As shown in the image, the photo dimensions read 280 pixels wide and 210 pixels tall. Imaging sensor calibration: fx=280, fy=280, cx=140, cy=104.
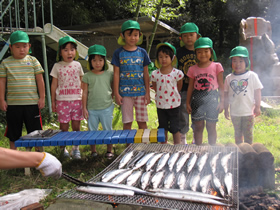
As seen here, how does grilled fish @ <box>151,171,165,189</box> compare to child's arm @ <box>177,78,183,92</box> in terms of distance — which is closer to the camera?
grilled fish @ <box>151,171,165,189</box>

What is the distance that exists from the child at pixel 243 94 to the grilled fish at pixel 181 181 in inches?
78.8

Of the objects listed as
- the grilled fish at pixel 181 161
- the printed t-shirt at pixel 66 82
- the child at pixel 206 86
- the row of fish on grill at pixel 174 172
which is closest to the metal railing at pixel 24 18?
the printed t-shirt at pixel 66 82

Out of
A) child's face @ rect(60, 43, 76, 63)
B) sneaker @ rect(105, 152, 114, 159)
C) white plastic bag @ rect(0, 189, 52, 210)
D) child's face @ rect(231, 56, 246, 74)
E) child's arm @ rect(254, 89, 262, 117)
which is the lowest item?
white plastic bag @ rect(0, 189, 52, 210)

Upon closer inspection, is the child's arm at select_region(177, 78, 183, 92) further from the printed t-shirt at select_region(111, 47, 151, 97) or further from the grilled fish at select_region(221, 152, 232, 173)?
the grilled fish at select_region(221, 152, 232, 173)

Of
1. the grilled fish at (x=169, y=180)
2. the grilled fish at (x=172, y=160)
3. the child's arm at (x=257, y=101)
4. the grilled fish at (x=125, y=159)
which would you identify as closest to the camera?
the grilled fish at (x=169, y=180)

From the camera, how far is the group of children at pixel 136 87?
4.84 m

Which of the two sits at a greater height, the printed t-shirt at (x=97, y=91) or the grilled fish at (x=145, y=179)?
the printed t-shirt at (x=97, y=91)

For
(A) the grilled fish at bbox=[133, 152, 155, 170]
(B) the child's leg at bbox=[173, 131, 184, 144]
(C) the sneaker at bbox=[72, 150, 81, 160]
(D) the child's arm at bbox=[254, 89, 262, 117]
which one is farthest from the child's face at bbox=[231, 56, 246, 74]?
(C) the sneaker at bbox=[72, 150, 81, 160]

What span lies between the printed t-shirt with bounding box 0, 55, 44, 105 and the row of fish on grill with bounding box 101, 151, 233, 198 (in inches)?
90.7

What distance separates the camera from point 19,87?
5.00 meters

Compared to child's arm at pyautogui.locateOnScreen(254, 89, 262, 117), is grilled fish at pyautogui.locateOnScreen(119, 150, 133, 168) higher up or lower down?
lower down

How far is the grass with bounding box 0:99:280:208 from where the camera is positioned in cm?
424

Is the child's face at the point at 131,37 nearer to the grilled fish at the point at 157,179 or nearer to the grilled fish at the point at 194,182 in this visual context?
the grilled fish at the point at 157,179

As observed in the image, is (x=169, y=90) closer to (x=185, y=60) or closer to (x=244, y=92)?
(x=185, y=60)
